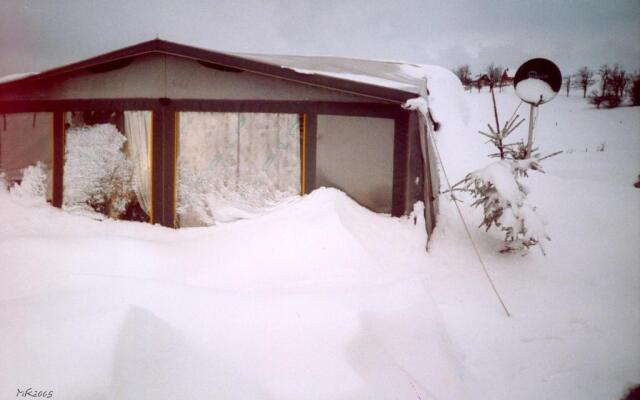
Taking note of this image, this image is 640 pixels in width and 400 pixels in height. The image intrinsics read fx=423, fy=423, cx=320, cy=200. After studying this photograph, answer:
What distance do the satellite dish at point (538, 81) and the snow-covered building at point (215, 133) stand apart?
1.74 metres

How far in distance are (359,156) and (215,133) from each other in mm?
2070

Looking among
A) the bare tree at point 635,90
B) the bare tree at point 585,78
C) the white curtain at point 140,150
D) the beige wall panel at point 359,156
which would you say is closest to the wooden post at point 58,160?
the white curtain at point 140,150

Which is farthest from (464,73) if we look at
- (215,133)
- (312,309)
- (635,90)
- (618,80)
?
(312,309)

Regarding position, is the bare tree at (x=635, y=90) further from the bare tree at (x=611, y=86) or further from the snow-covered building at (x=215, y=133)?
the snow-covered building at (x=215, y=133)

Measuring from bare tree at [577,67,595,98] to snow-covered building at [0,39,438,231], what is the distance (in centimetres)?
2080

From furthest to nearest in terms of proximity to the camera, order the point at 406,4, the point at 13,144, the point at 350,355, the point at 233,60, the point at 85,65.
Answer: the point at 406,4
the point at 13,144
the point at 85,65
the point at 233,60
the point at 350,355

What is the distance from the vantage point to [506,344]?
141 inches

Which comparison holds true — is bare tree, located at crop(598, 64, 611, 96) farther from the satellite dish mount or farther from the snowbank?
the snowbank

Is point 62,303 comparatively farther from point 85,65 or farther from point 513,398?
point 85,65

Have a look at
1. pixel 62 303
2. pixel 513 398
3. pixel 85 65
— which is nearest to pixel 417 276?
pixel 513 398

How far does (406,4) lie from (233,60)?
9.45 meters

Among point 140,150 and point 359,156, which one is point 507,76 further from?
point 140,150

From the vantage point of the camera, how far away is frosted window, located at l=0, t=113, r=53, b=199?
20.8 feet

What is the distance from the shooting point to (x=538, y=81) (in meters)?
6.29
